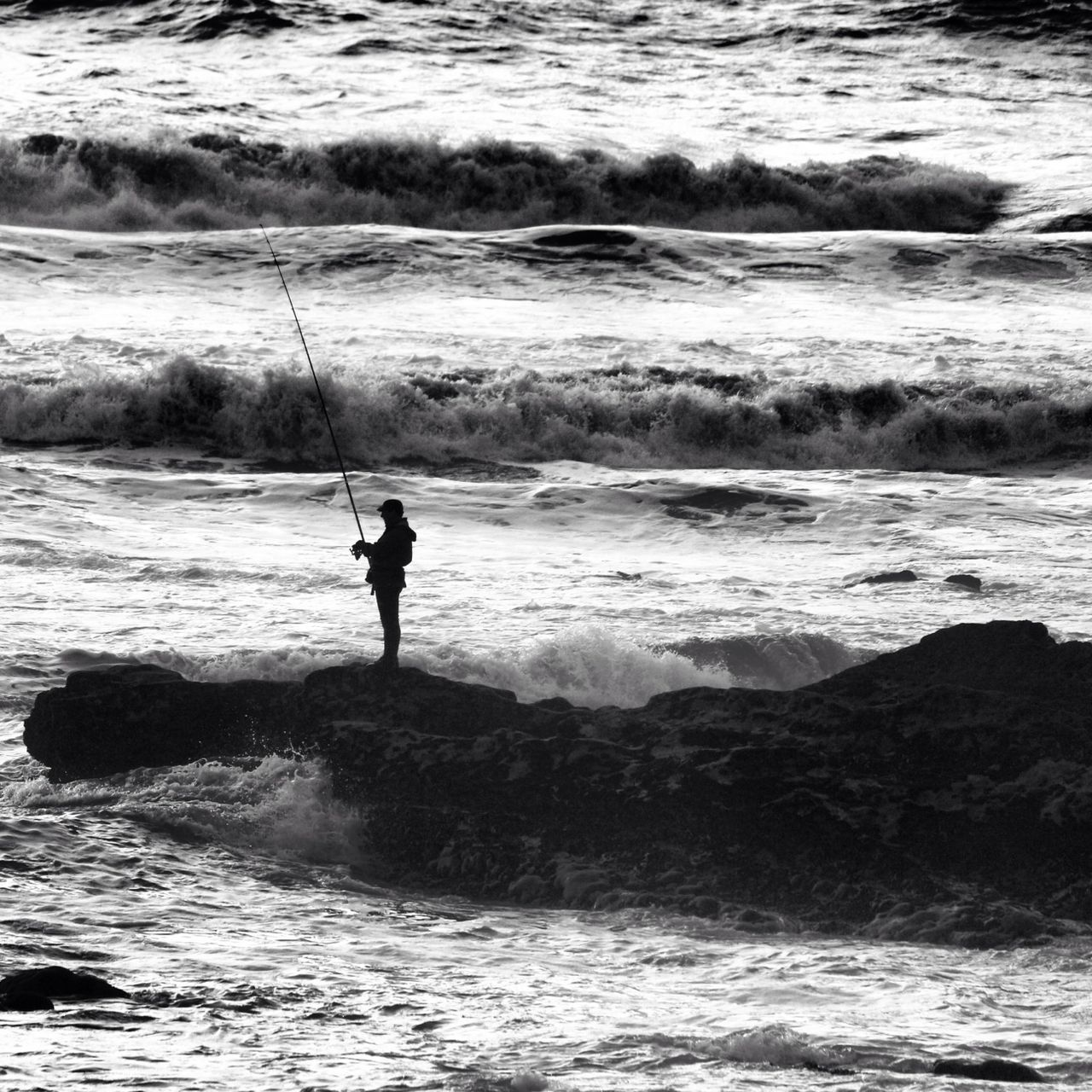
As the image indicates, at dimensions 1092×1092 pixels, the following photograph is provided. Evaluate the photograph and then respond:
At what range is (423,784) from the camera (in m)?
6.85

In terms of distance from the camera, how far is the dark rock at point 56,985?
4.95 metres

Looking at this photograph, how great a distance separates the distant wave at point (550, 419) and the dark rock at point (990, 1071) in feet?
36.9

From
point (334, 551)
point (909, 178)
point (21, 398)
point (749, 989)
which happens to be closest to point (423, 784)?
point (749, 989)

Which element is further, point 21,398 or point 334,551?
point 21,398

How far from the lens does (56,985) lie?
4980 mm

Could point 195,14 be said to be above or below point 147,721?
above

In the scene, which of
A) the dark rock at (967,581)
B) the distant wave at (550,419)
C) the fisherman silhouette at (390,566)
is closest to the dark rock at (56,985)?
the fisherman silhouette at (390,566)

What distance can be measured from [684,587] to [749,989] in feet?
18.6

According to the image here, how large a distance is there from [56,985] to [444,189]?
69.5 ft

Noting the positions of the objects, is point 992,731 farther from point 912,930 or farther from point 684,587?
point 684,587

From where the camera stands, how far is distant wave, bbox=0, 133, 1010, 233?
2378 centimetres

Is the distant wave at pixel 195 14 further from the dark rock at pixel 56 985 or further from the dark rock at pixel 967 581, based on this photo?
the dark rock at pixel 56 985

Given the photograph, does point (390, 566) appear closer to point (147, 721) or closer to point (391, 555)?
point (391, 555)

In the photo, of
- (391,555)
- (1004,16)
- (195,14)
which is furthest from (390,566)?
(1004,16)
